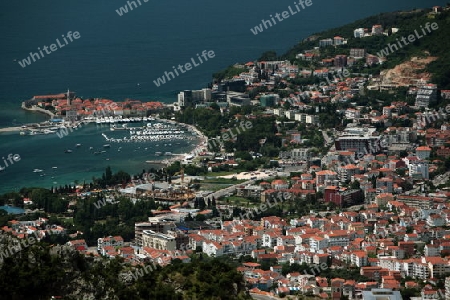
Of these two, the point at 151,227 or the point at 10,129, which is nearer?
the point at 151,227

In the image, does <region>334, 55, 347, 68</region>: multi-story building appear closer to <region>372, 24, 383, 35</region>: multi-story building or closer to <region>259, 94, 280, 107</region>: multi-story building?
<region>372, 24, 383, 35</region>: multi-story building

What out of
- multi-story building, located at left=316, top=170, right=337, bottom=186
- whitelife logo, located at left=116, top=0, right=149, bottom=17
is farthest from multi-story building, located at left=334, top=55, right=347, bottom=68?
whitelife logo, located at left=116, top=0, right=149, bottom=17

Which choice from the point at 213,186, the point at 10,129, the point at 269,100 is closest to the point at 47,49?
the point at 10,129

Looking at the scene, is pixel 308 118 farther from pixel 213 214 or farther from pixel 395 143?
pixel 213 214

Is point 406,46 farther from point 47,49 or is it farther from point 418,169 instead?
point 47,49

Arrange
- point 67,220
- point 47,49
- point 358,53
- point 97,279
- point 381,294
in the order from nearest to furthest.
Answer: point 97,279 < point 381,294 < point 67,220 < point 358,53 < point 47,49

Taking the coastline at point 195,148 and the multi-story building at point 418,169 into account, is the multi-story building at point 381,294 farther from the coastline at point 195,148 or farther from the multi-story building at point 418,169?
the coastline at point 195,148

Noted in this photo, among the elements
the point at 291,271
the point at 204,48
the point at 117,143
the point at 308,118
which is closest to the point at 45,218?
the point at 291,271
